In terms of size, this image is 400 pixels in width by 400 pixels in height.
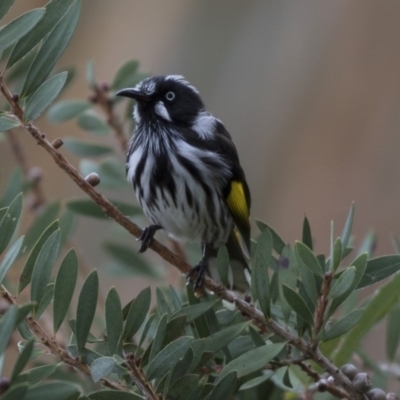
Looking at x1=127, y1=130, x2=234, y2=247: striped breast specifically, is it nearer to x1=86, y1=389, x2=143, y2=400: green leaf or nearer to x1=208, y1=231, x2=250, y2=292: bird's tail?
x1=208, y1=231, x2=250, y2=292: bird's tail

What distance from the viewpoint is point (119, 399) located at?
113 centimetres

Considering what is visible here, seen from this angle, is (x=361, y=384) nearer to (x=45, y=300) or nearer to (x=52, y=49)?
(x=45, y=300)

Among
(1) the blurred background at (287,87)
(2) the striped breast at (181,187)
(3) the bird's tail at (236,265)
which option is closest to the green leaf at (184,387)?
(3) the bird's tail at (236,265)

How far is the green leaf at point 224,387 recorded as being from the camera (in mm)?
1188

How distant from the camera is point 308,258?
127 cm

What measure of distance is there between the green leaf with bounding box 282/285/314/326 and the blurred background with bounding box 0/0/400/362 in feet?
10.1

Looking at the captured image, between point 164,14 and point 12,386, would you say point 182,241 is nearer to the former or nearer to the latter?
point 12,386

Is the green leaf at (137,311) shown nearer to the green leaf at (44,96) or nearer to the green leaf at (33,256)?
the green leaf at (33,256)

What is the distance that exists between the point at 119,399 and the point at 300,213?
4.08 meters

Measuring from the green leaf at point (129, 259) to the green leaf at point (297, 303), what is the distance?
110cm

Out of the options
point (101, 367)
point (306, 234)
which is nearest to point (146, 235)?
point (306, 234)

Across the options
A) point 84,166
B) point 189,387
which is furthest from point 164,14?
point 189,387

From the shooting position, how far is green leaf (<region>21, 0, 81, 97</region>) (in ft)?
4.37

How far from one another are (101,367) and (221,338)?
25cm
